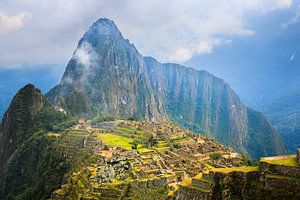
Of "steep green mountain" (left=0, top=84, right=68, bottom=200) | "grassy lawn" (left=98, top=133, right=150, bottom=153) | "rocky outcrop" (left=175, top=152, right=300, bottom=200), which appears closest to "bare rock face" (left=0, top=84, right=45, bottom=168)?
"steep green mountain" (left=0, top=84, right=68, bottom=200)

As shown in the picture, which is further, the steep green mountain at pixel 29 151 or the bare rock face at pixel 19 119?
the bare rock face at pixel 19 119

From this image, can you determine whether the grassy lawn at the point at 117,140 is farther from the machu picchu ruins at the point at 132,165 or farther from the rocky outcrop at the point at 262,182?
the rocky outcrop at the point at 262,182

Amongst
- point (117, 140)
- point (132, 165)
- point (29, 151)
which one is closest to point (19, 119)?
point (29, 151)

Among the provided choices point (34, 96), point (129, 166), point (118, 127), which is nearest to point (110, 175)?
point (129, 166)

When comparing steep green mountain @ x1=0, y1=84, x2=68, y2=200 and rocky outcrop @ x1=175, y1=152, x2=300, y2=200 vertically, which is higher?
steep green mountain @ x1=0, y1=84, x2=68, y2=200

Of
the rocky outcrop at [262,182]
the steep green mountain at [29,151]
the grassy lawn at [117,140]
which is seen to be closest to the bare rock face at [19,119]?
the steep green mountain at [29,151]

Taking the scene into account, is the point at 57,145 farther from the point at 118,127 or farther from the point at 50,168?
the point at 118,127

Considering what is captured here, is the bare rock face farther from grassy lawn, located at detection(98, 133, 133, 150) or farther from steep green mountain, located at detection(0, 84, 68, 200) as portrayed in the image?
grassy lawn, located at detection(98, 133, 133, 150)

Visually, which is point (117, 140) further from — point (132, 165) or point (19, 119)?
point (19, 119)
